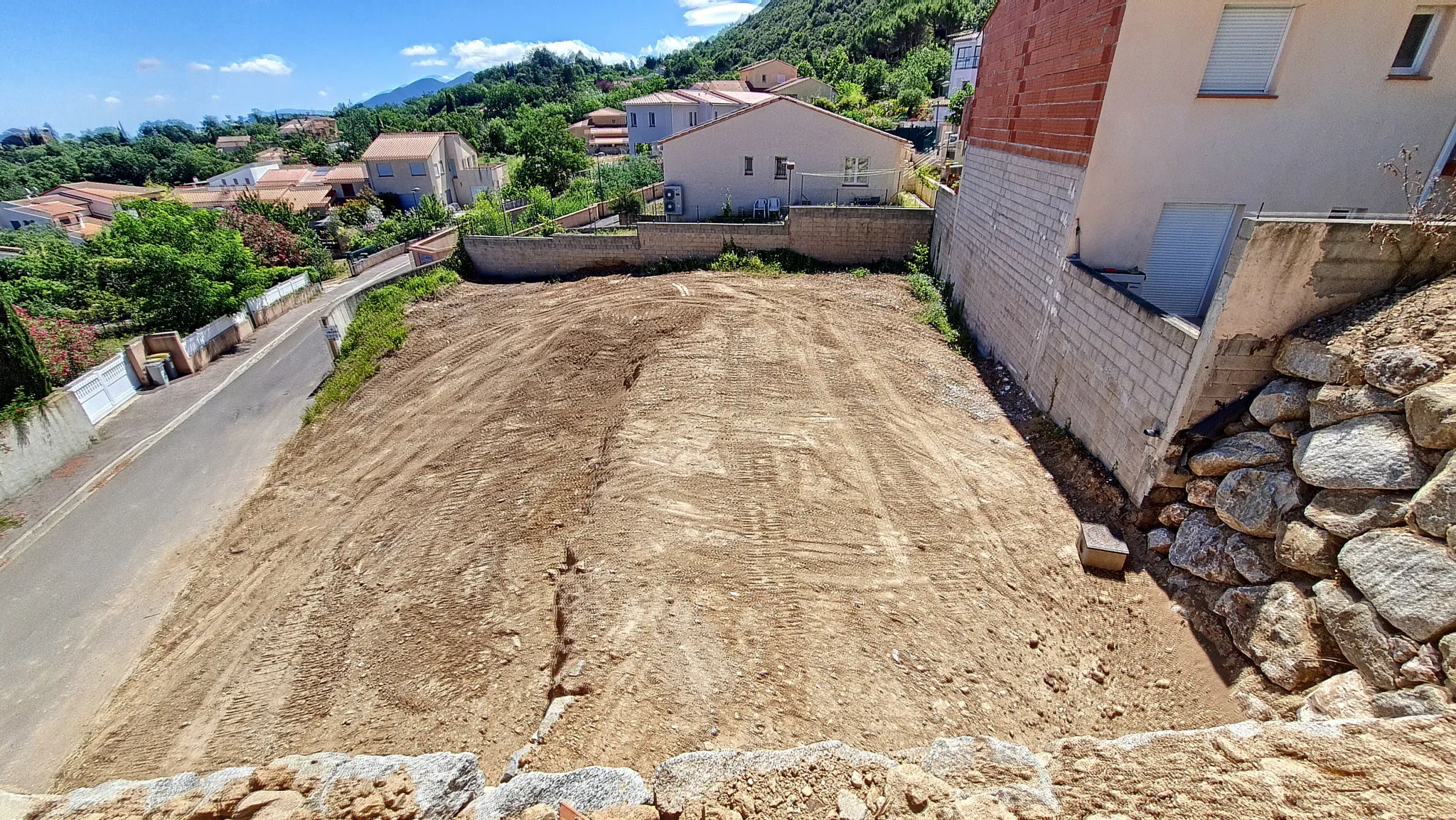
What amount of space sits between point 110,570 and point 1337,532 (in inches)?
592

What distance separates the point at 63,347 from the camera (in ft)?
42.5

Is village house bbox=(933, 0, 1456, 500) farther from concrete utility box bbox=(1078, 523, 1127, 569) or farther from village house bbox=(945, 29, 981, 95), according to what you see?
village house bbox=(945, 29, 981, 95)

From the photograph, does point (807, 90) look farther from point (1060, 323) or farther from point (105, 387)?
point (105, 387)

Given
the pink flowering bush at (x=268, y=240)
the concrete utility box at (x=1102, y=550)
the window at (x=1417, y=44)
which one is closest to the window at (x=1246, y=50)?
A: the window at (x=1417, y=44)

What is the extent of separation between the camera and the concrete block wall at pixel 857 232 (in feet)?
52.6

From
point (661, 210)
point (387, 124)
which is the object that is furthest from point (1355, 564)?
point (387, 124)

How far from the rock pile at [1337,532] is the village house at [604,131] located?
181 feet

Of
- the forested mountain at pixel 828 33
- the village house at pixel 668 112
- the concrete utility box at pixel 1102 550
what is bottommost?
the concrete utility box at pixel 1102 550

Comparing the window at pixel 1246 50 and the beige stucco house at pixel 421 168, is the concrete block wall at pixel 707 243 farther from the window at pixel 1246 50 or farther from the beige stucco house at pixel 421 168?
the beige stucco house at pixel 421 168

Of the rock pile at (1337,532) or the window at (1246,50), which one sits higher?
the window at (1246,50)

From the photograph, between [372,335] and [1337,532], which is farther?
[372,335]

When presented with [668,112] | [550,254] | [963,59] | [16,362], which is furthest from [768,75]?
[16,362]

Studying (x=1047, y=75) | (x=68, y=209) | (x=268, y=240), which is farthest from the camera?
(x=68, y=209)

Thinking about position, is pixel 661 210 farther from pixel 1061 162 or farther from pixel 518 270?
pixel 1061 162
